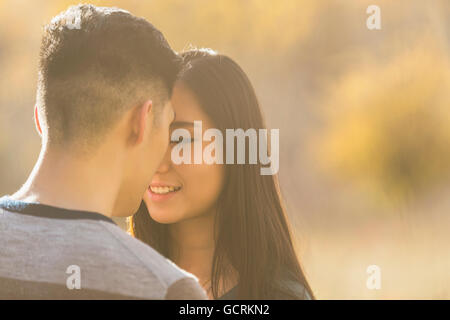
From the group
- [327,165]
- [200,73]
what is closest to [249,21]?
[327,165]

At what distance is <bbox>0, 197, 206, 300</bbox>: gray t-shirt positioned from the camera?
1.24 meters

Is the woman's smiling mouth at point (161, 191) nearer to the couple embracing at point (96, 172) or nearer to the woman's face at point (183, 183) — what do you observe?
the woman's face at point (183, 183)

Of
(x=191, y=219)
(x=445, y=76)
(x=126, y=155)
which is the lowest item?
(x=191, y=219)

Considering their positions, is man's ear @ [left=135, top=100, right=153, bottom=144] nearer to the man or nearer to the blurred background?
the man

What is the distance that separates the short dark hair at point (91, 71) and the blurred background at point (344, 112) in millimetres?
7744

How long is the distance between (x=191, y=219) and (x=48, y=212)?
3.45 feet

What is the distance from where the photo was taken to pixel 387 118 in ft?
33.9

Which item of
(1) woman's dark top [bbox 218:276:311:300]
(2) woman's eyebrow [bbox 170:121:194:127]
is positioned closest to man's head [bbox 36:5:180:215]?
(2) woman's eyebrow [bbox 170:121:194:127]

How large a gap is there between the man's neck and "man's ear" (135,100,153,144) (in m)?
0.09

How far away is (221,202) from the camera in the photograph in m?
2.28

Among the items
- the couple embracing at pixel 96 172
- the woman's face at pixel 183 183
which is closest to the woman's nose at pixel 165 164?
the woman's face at pixel 183 183

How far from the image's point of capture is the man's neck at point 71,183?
1.34 metres

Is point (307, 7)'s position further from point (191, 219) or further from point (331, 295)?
point (191, 219)
